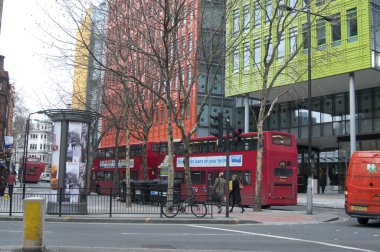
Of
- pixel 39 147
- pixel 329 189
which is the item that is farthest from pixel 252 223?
pixel 39 147

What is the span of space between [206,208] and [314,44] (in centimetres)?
2277

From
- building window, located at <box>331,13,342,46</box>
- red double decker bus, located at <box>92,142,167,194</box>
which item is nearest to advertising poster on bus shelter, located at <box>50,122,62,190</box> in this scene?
red double decker bus, located at <box>92,142,167,194</box>

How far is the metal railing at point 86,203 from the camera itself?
1816 cm

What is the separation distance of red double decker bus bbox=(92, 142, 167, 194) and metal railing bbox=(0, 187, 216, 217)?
11.9 metres

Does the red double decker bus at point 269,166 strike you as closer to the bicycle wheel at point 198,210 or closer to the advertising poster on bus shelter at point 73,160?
the bicycle wheel at point 198,210

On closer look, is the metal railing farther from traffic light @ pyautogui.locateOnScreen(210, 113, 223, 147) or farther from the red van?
the red van

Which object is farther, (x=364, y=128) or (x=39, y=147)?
(x=39, y=147)

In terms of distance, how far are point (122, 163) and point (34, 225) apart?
1143 inches

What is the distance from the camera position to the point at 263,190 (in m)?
25.8

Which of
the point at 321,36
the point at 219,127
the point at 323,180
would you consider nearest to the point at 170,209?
the point at 219,127

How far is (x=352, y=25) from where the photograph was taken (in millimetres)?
35406

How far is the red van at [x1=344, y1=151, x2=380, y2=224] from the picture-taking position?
54.1ft

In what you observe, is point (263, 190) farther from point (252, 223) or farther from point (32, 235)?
point (32, 235)

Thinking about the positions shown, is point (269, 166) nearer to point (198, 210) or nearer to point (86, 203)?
point (198, 210)
